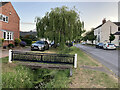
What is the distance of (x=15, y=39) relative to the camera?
57.5ft

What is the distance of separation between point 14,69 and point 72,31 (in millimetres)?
9877

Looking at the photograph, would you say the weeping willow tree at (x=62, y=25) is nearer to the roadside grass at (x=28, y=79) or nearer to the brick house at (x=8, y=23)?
the brick house at (x=8, y=23)

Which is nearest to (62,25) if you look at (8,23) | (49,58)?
(49,58)

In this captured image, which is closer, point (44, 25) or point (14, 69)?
point (14, 69)

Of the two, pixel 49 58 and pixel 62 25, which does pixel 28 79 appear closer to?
pixel 49 58

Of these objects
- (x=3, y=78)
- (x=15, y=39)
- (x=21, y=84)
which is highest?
(x=15, y=39)

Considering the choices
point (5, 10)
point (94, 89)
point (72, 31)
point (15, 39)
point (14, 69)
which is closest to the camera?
point (94, 89)

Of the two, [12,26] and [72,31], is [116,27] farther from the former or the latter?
[12,26]

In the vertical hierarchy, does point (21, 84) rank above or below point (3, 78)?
below

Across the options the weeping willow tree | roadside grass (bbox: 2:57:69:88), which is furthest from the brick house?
roadside grass (bbox: 2:57:69:88)

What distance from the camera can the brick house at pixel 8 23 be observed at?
15.1 m

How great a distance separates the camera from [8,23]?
16625 mm

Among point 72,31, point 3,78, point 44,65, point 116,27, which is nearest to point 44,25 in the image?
point 72,31

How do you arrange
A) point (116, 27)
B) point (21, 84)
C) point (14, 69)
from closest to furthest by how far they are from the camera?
point (21, 84) → point (14, 69) → point (116, 27)
